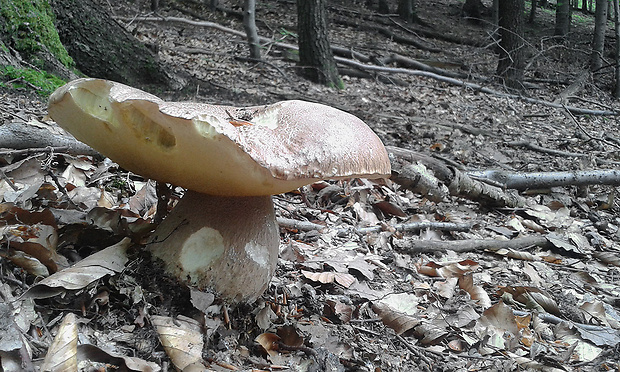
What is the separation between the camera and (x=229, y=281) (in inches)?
70.6

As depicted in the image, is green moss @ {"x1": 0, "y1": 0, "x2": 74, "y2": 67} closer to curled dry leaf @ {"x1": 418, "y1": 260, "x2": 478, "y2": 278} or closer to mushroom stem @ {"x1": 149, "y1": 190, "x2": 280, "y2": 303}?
mushroom stem @ {"x1": 149, "y1": 190, "x2": 280, "y2": 303}

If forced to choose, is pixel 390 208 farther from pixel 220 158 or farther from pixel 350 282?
pixel 220 158

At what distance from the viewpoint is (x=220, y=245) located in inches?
70.7

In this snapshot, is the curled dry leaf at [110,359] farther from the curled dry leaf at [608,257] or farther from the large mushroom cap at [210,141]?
the curled dry leaf at [608,257]

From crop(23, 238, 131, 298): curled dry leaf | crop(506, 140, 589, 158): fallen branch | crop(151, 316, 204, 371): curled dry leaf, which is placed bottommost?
crop(506, 140, 589, 158): fallen branch

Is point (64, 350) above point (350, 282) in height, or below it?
above

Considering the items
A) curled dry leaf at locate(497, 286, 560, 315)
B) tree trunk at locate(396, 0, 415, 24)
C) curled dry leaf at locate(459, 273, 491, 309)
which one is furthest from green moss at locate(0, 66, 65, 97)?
tree trunk at locate(396, 0, 415, 24)

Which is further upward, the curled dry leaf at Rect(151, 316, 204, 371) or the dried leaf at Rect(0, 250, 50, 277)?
the dried leaf at Rect(0, 250, 50, 277)

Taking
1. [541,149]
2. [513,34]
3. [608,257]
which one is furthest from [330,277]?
[513,34]

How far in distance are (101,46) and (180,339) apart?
420 cm

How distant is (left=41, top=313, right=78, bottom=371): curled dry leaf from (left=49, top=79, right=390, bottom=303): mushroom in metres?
0.42

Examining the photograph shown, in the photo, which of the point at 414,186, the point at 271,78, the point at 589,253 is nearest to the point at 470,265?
the point at 414,186

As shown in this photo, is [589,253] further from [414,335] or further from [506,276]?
[414,335]

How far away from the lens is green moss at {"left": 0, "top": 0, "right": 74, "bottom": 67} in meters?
3.81
